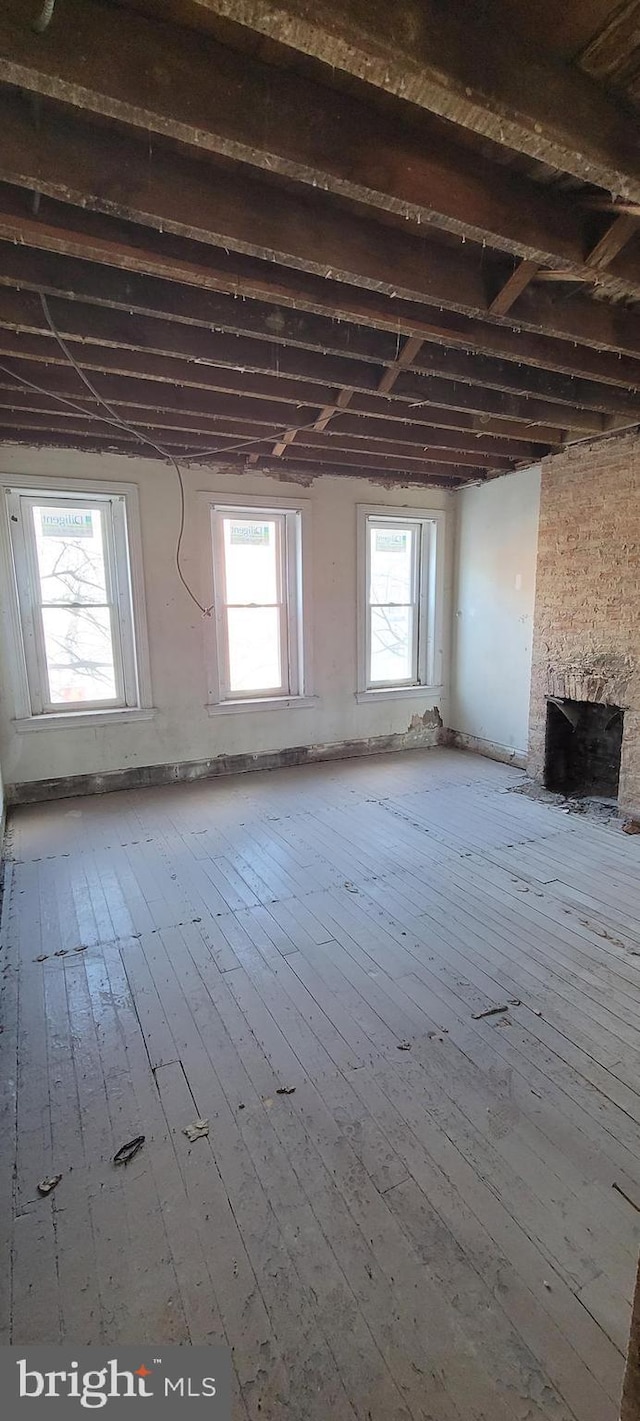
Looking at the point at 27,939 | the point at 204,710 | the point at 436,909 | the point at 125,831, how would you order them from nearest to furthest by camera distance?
the point at 27,939
the point at 436,909
the point at 125,831
the point at 204,710

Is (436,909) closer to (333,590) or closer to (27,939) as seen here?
(27,939)

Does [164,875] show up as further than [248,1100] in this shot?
Yes

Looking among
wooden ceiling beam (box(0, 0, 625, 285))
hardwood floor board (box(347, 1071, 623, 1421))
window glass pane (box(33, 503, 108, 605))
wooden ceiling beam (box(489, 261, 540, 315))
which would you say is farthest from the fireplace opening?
window glass pane (box(33, 503, 108, 605))

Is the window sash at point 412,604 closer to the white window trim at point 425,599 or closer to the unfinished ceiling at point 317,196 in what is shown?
the white window trim at point 425,599

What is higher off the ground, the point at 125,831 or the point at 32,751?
the point at 32,751

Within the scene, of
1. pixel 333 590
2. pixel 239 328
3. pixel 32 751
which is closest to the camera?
pixel 239 328

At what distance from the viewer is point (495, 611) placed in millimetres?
5434

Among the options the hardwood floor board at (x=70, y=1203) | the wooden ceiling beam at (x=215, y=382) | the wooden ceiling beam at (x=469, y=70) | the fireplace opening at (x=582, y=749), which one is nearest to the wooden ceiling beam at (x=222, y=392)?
the wooden ceiling beam at (x=215, y=382)

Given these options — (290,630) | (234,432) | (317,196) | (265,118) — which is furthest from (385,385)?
(290,630)

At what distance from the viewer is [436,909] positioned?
2.94 meters

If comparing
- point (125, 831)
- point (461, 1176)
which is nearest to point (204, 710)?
point (125, 831)

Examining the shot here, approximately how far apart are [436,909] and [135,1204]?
1.84 m

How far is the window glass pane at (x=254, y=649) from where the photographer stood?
5.18 m

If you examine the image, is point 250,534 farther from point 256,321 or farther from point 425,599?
point 256,321
